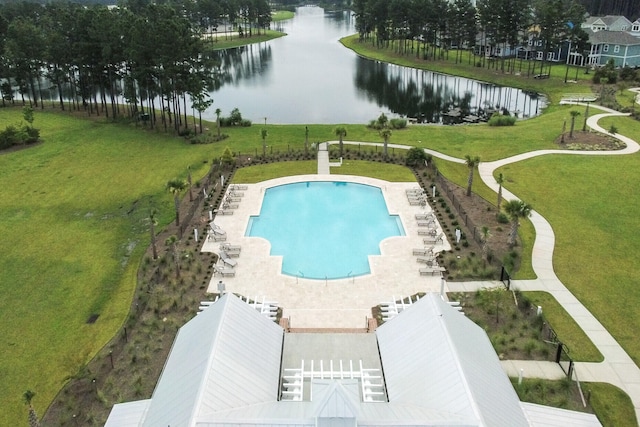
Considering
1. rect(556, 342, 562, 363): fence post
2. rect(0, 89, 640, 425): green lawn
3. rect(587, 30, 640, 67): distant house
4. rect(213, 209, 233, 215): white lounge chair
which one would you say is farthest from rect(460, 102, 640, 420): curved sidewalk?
rect(587, 30, 640, 67): distant house

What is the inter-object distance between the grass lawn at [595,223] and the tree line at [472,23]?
49.0m

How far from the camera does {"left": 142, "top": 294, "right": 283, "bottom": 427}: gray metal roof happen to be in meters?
16.9

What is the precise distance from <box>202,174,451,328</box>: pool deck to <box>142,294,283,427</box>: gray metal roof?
6.55m

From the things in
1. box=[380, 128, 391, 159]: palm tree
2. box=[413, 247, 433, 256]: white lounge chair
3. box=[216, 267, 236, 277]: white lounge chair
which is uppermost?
box=[380, 128, 391, 159]: palm tree

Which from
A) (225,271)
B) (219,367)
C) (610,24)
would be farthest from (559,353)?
(610,24)

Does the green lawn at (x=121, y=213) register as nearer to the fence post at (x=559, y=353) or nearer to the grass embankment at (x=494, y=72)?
the fence post at (x=559, y=353)

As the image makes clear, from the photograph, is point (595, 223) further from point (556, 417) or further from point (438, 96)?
point (438, 96)

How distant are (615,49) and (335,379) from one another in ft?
330

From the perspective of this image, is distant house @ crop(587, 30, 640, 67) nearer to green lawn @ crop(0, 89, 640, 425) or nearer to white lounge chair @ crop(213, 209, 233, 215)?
green lawn @ crop(0, 89, 640, 425)

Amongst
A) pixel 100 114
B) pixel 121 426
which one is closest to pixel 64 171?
pixel 100 114

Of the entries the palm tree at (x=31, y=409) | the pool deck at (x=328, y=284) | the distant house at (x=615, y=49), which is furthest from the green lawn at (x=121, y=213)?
the distant house at (x=615, y=49)

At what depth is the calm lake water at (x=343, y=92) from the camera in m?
74.6

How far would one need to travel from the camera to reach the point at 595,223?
37.9 metres

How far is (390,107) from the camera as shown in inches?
3068
